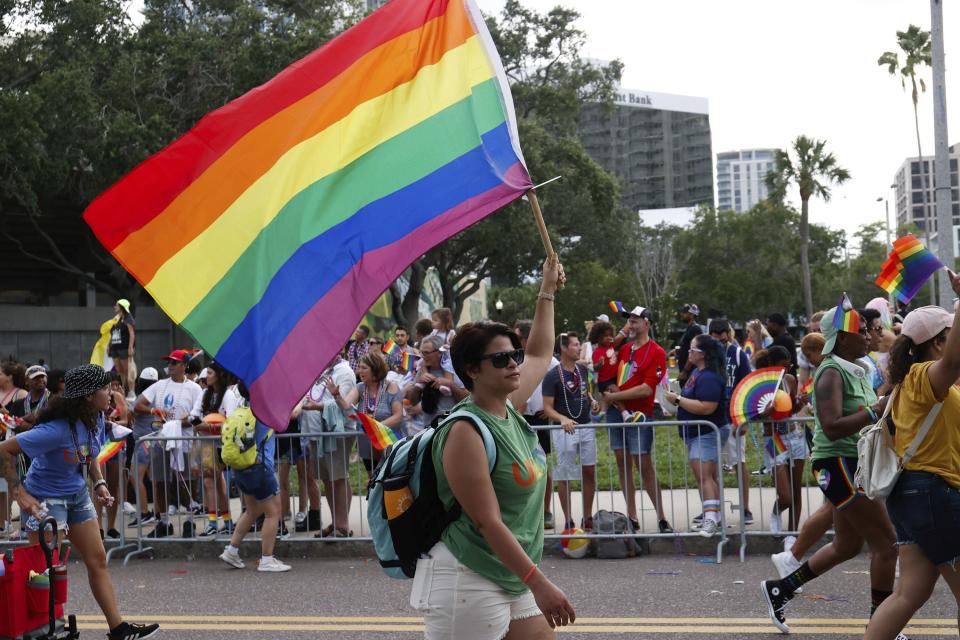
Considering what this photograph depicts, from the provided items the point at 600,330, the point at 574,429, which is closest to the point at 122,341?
the point at 600,330

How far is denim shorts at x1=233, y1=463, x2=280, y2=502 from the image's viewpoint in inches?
386

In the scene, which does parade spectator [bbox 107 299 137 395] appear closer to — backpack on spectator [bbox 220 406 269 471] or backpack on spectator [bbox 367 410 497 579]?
backpack on spectator [bbox 220 406 269 471]

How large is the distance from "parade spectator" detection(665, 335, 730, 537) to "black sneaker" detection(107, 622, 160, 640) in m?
4.73

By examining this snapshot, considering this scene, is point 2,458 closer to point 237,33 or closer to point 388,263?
point 388,263

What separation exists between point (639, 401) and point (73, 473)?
559 cm

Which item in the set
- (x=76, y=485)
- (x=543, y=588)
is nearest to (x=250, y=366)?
(x=543, y=588)

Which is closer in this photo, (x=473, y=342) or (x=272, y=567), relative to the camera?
(x=473, y=342)

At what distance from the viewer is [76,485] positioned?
726cm

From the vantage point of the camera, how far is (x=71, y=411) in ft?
23.7

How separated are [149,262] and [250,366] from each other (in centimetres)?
80

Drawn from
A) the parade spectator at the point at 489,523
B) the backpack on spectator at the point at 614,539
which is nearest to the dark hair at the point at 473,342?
the parade spectator at the point at 489,523

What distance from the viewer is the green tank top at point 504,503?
4016mm

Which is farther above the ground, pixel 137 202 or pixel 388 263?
pixel 137 202

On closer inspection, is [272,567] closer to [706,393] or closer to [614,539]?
[614,539]
